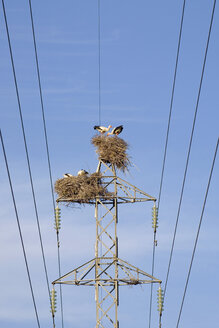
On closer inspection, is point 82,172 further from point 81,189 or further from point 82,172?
point 81,189

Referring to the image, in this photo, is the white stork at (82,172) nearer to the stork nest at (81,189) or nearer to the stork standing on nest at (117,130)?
the stork nest at (81,189)

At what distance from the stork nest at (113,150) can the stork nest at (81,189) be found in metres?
0.60

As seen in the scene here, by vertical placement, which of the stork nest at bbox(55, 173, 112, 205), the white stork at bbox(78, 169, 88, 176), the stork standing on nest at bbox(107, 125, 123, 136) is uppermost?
the stork standing on nest at bbox(107, 125, 123, 136)

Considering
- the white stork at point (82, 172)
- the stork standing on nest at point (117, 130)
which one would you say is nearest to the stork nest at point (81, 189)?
the white stork at point (82, 172)

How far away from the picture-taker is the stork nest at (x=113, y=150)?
2700cm

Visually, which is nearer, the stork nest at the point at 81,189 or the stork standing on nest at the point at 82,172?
the stork nest at the point at 81,189

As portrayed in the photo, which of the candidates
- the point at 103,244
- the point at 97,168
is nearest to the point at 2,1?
the point at 103,244

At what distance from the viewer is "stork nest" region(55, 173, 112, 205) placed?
26047mm

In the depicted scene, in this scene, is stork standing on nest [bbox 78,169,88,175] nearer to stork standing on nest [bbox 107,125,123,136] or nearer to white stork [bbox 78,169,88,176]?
white stork [bbox 78,169,88,176]

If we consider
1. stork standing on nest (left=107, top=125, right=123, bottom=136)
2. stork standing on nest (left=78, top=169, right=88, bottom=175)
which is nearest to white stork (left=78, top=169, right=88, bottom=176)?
stork standing on nest (left=78, top=169, right=88, bottom=175)

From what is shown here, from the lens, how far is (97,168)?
27.2 meters

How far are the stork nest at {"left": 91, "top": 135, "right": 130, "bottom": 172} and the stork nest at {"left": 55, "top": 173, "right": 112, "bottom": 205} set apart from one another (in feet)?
1.98

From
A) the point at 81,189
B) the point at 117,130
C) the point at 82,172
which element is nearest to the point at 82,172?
the point at 82,172

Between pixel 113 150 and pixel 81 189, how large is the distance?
1.66m
